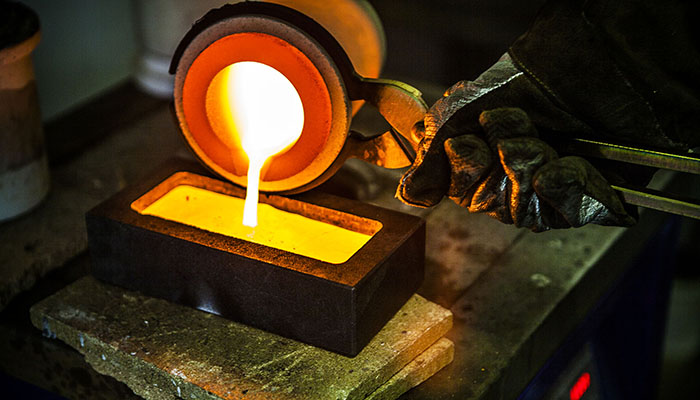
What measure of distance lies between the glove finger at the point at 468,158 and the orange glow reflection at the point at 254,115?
0.32 meters

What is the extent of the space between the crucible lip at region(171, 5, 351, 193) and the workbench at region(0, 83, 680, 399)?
8cm

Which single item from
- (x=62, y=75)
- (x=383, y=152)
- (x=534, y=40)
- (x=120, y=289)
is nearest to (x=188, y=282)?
(x=120, y=289)

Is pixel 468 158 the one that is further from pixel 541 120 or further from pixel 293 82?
pixel 293 82

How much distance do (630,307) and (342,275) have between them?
A: 1.07 meters

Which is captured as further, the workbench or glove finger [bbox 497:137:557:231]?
the workbench

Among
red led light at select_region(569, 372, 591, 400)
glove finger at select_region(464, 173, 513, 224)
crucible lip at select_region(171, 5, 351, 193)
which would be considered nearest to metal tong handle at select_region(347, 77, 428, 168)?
crucible lip at select_region(171, 5, 351, 193)

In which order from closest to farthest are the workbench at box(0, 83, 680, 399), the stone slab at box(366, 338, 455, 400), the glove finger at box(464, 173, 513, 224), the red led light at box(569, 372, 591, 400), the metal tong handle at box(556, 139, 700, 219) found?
1. the metal tong handle at box(556, 139, 700, 219)
2. the glove finger at box(464, 173, 513, 224)
3. the stone slab at box(366, 338, 455, 400)
4. the workbench at box(0, 83, 680, 399)
5. the red led light at box(569, 372, 591, 400)

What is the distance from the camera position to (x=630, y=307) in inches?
80.1

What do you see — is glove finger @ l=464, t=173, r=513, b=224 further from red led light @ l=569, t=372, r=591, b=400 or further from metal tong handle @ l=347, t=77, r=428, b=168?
red led light @ l=569, t=372, r=591, b=400

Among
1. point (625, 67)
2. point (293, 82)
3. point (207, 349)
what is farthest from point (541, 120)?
point (207, 349)

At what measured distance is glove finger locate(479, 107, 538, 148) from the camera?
114 cm

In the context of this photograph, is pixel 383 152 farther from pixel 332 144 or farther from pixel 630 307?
pixel 630 307

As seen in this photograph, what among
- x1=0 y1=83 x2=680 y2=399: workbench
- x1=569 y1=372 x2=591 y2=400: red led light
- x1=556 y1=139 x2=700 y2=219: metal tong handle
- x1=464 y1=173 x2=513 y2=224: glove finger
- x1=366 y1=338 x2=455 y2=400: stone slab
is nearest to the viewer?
x1=556 y1=139 x2=700 y2=219: metal tong handle

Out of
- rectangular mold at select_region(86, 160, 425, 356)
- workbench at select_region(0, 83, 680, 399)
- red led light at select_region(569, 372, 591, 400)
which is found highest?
rectangular mold at select_region(86, 160, 425, 356)
